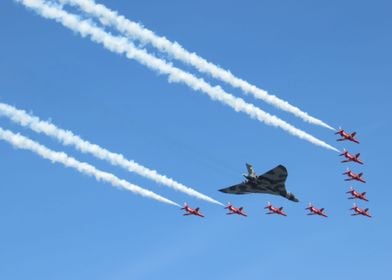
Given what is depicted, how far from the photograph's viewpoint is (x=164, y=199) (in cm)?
13350

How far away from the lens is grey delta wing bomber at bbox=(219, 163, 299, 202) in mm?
147250

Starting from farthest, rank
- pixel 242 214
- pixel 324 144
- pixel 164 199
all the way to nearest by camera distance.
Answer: pixel 242 214 < pixel 324 144 < pixel 164 199

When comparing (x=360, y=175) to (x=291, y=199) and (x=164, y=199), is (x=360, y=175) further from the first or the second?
(x=164, y=199)

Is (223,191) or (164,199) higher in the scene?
(223,191)

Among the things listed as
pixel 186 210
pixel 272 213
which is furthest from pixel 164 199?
pixel 272 213

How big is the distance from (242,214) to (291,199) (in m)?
6.53

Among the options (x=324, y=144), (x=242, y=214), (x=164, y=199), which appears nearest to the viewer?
(x=164, y=199)

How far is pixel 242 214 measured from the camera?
15300 centimetres

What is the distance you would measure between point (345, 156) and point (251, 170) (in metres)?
12.6

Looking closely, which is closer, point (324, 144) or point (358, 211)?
point (324, 144)

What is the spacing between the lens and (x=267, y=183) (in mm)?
148750

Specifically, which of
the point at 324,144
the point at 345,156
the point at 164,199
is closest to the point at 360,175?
the point at 345,156

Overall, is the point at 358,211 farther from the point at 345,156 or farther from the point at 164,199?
the point at 164,199

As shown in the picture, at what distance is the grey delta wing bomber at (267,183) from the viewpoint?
483 ft
